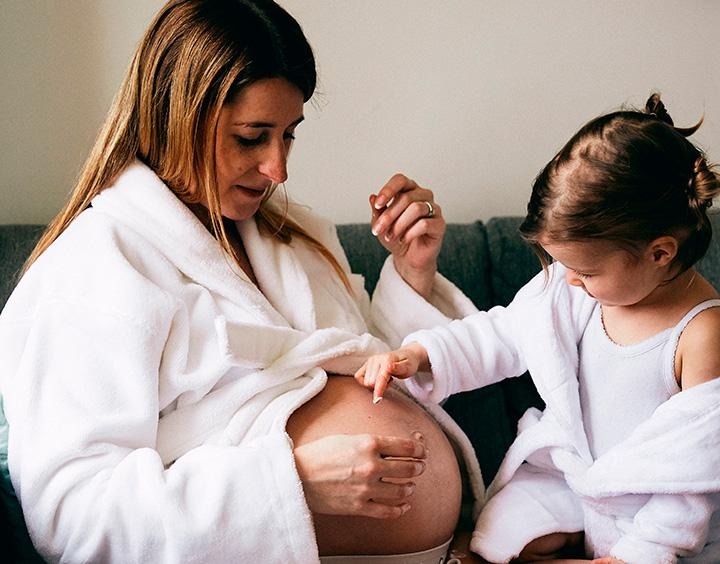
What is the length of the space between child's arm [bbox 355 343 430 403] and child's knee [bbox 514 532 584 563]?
340mm

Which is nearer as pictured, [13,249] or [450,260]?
[13,249]

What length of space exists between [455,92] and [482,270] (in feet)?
1.38

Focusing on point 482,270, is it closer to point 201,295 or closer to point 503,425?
point 503,425

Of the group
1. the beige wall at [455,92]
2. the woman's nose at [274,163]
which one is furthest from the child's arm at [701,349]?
the beige wall at [455,92]

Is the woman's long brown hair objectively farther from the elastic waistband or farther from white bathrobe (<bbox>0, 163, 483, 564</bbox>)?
the elastic waistband

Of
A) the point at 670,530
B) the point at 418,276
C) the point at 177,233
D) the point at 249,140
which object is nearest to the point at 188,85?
the point at 249,140

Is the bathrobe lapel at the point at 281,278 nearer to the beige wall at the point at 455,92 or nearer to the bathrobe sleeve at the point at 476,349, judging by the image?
the bathrobe sleeve at the point at 476,349

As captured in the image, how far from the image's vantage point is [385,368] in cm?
151

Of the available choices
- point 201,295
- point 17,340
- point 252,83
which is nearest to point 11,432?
point 17,340

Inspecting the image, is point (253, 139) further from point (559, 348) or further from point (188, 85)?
point (559, 348)

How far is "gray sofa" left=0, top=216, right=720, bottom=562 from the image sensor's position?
1.87m

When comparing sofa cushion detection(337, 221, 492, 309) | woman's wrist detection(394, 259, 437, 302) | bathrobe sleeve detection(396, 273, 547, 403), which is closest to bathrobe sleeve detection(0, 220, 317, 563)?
bathrobe sleeve detection(396, 273, 547, 403)

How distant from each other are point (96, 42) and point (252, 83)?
0.71 m

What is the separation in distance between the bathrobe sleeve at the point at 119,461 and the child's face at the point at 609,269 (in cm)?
48
